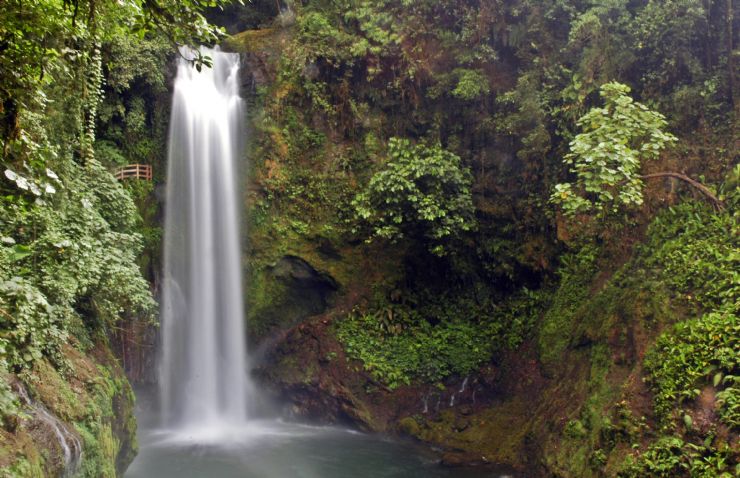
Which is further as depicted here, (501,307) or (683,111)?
(501,307)

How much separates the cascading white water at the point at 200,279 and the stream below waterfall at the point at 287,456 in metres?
0.90

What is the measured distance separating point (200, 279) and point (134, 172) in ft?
9.51

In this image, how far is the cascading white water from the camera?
12.4m

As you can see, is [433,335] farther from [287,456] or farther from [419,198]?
[287,456]

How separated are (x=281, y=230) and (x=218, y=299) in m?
2.08

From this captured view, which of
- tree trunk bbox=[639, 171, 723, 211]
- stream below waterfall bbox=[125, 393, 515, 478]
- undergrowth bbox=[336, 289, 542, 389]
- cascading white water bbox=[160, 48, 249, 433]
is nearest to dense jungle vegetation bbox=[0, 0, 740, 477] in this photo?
undergrowth bbox=[336, 289, 542, 389]

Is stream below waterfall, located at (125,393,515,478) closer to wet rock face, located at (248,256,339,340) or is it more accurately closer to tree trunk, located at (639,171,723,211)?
wet rock face, located at (248,256,339,340)

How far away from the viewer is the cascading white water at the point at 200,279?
489 inches

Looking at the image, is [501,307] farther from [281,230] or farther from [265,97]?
[265,97]

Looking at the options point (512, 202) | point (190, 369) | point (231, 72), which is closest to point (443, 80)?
point (512, 202)

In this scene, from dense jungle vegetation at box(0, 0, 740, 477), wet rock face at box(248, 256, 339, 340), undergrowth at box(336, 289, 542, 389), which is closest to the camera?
dense jungle vegetation at box(0, 0, 740, 477)

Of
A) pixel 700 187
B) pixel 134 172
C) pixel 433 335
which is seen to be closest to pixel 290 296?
pixel 433 335

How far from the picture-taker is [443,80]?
12.9 metres

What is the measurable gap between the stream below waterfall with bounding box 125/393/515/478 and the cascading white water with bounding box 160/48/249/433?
896 millimetres
